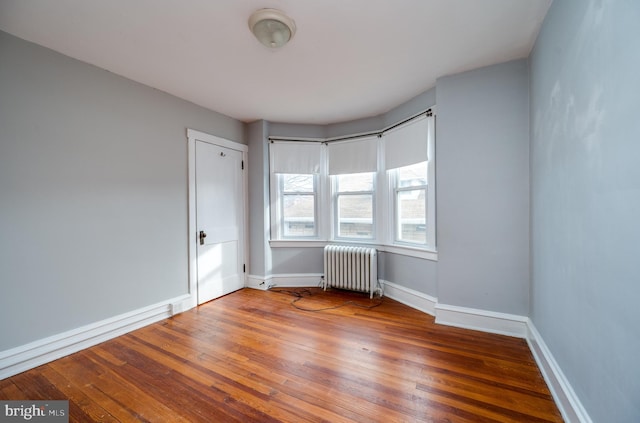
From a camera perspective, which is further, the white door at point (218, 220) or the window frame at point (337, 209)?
the window frame at point (337, 209)

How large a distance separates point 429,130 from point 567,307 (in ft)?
6.78

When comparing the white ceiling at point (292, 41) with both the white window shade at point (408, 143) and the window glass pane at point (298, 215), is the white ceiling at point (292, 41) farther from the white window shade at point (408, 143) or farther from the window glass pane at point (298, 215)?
the window glass pane at point (298, 215)

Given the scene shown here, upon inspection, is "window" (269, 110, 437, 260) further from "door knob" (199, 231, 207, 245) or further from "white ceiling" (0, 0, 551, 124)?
"door knob" (199, 231, 207, 245)

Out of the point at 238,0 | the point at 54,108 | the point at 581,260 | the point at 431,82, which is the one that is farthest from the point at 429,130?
the point at 54,108

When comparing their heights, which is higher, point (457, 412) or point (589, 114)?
point (589, 114)

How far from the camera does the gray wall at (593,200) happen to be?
97 centimetres

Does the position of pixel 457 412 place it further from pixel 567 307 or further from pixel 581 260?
pixel 581 260

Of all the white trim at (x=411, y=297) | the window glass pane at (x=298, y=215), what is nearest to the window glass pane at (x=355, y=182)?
the window glass pane at (x=298, y=215)

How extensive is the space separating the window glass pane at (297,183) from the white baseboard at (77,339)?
2.21 meters

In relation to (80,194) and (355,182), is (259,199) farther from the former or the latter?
(80,194)

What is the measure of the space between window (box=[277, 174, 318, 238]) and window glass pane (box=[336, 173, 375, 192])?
453mm

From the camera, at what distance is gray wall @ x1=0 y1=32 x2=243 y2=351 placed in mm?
1940

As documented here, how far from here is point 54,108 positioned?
2.14m

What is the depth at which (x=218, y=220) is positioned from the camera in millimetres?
3584
